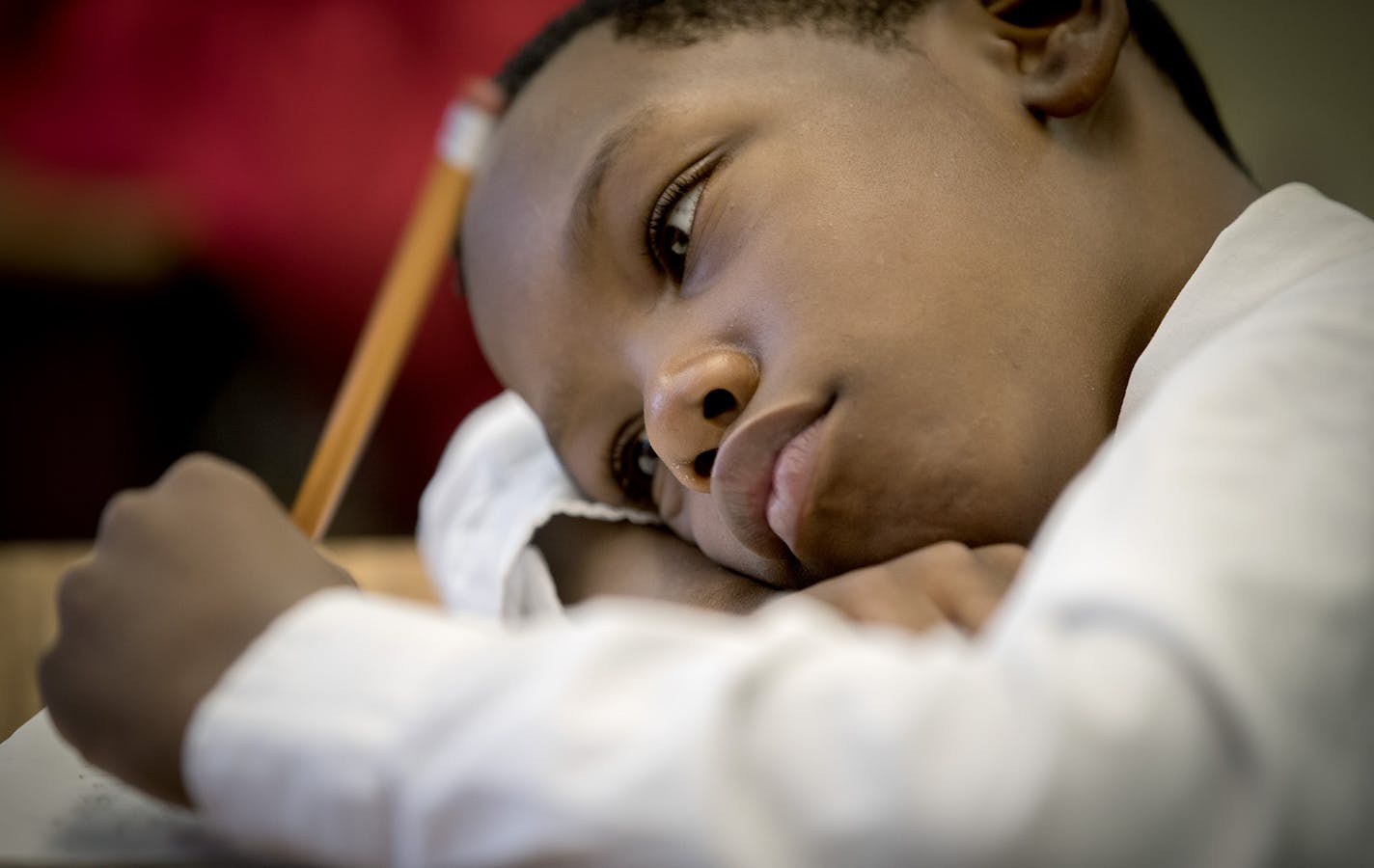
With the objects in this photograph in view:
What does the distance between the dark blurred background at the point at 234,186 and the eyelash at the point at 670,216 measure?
2.47 feet

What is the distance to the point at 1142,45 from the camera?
2.38 feet

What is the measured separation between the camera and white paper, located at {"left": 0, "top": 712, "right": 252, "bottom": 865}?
0.38 meters

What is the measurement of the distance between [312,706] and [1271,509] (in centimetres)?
26

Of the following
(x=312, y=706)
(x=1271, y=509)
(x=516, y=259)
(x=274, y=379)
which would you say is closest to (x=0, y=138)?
(x=274, y=379)

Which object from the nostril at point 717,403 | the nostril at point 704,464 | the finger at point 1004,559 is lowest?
the nostril at point 704,464

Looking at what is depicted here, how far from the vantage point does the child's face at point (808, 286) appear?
0.52 metres

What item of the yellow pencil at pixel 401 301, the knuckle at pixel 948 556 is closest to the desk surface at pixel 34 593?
the yellow pencil at pixel 401 301

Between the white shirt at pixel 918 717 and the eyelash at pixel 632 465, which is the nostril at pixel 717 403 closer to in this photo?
the eyelash at pixel 632 465

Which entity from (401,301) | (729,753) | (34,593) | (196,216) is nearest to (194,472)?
(401,301)

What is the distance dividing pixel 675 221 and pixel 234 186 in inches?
32.5

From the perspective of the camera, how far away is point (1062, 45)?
0.64 m

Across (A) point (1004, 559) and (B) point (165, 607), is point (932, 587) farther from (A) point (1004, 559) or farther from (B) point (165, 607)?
(B) point (165, 607)

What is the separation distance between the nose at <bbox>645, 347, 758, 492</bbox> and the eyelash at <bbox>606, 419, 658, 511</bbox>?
3.2 inches

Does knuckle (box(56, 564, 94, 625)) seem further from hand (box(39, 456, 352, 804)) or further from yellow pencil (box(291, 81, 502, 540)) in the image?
yellow pencil (box(291, 81, 502, 540))
